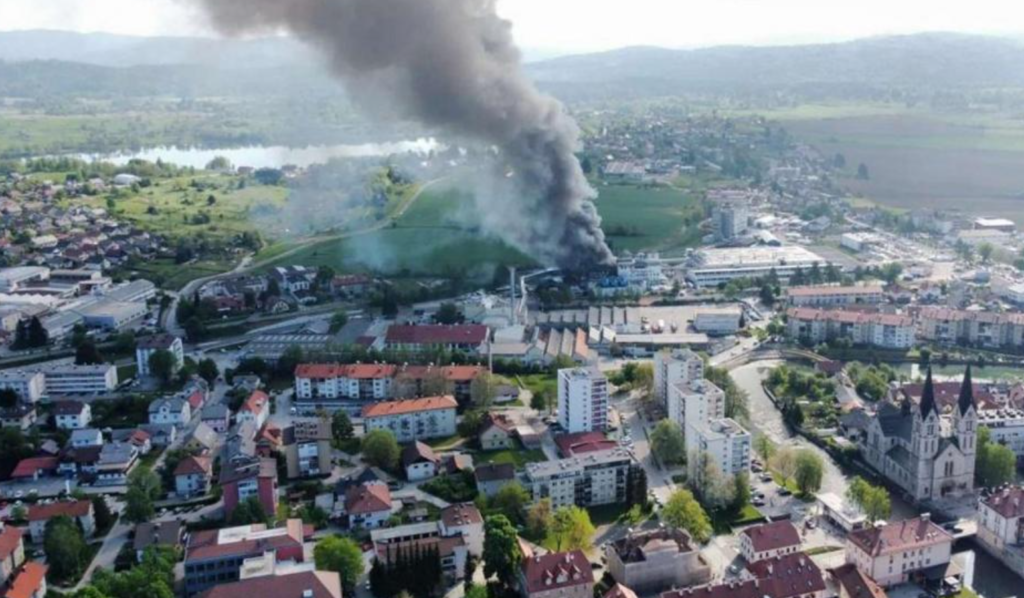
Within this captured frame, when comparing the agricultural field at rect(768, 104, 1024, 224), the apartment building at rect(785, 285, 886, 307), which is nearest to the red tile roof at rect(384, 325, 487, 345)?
the apartment building at rect(785, 285, 886, 307)

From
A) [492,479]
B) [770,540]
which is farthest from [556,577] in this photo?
[492,479]

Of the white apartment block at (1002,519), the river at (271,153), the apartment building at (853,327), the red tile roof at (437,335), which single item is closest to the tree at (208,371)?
the red tile roof at (437,335)

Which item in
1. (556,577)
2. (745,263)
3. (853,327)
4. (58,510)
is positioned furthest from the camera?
(745,263)

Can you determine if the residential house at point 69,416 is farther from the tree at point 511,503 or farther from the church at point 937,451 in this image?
the church at point 937,451

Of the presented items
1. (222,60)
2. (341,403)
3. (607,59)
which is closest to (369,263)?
(341,403)

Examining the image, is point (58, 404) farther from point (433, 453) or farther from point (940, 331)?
point (940, 331)

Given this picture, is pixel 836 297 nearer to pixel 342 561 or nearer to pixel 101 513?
pixel 342 561
